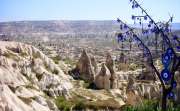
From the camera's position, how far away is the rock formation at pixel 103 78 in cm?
6009

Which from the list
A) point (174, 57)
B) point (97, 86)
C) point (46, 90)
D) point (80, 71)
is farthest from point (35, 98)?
point (174, 57)

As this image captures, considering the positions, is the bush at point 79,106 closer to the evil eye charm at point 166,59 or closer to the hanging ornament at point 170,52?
the hanging ornament at point 170,52

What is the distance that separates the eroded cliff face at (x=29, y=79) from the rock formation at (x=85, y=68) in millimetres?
2820

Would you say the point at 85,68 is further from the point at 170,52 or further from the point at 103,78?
the point at 170,52

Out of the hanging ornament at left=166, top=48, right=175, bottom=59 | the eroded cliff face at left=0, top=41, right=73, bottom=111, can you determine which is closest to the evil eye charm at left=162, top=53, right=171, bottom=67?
the hanging ornament at left=166, top=48, right=175, bottom=59

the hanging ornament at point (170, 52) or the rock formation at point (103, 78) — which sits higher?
the hanging ornament at point (170, 52)

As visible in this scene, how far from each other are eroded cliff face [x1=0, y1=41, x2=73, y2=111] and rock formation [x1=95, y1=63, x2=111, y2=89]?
4273 millimetres

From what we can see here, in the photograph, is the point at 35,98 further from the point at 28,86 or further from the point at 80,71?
the point at 80,71

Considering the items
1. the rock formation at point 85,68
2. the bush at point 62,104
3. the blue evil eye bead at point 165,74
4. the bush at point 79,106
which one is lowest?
the bush at point 79,106

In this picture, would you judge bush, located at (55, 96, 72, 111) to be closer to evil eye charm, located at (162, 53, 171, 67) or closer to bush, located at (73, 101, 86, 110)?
bush, located at (73, 101, 86, 110)

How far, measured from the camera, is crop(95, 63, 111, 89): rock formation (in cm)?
6009

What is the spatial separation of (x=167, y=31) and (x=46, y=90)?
46.5 metres

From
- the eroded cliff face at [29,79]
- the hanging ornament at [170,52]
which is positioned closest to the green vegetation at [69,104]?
the eroded cliff face at [29,79]

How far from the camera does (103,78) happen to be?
6088 centimetres
